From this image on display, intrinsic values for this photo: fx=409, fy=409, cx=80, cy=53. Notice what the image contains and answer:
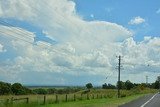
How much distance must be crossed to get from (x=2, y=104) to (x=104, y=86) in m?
158

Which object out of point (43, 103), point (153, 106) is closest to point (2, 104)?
point (43, 103)

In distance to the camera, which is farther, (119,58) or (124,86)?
(124,86)

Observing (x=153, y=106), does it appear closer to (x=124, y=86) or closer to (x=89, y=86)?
(x=89, y=86)

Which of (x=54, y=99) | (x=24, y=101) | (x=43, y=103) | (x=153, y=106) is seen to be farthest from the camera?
(x=54, y=99)

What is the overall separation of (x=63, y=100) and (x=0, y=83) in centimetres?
4295

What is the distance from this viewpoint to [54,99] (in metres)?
44.0

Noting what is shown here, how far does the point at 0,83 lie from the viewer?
86.9m

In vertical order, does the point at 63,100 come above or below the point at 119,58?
below

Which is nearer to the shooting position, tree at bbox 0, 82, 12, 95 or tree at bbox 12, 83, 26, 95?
tree at bbox 0, 82, 12, 95

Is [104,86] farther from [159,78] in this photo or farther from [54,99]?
[54,99]

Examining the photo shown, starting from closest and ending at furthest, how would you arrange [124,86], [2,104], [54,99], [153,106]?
[2,104], [153,106], [54,99], [124,86]

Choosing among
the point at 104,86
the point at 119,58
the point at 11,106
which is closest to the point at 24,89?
the point at 119,58

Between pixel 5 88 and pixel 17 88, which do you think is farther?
pixel 17 88

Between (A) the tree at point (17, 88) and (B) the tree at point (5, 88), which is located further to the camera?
(A) the tree at point (17, 88)
